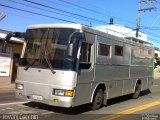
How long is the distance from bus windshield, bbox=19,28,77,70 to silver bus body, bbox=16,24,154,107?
72mm

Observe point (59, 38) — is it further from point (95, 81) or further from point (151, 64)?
point (151, 64)

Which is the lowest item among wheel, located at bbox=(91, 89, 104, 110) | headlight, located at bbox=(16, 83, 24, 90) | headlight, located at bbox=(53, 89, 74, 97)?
wheel, located at bbox=(91, 89, 104, 110)

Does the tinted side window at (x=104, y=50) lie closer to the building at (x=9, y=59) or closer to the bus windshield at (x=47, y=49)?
the bus windshield at (x=47, y=49)

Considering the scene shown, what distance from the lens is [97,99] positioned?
1247 cm

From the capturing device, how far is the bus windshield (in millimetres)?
10594

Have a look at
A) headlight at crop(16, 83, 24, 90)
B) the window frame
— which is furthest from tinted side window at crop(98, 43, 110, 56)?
headlight at crop(16, 83, 24, 90)

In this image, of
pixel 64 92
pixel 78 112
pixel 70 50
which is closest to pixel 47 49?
pixel 70 50

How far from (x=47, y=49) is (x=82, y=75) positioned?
57.2 inches

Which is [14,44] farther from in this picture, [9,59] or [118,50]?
[118,50]

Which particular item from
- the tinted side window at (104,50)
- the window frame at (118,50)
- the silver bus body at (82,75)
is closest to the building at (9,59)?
the window frame at (118,50)

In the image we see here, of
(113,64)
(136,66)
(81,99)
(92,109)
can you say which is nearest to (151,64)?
(136,66)

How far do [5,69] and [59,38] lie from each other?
51.6 feet

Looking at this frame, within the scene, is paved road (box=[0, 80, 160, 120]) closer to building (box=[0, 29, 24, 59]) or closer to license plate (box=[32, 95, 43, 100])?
license plate (box=[32, 95, 43, 100])

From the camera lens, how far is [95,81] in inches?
478
